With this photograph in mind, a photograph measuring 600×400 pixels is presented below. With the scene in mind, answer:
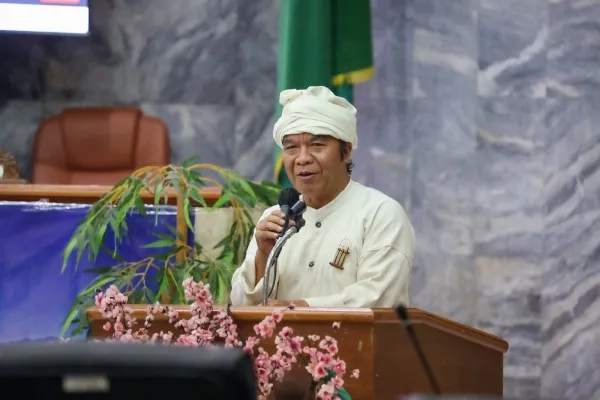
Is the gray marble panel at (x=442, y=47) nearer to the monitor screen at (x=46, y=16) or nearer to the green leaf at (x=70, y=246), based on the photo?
the monitor screen at (x=46, y=16)

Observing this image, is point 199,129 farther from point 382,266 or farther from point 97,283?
point 382,266

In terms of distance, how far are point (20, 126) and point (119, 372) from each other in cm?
502

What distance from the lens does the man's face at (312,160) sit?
2.96 metres

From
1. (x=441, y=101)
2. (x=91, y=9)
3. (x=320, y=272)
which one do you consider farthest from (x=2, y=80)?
(x=320, y=272)

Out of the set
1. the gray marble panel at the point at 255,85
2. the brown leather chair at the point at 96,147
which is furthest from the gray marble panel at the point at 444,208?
the brown leather chair at the point at 96,147

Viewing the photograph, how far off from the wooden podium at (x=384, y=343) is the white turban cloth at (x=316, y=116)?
79 centimetres

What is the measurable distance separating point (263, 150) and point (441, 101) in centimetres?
121

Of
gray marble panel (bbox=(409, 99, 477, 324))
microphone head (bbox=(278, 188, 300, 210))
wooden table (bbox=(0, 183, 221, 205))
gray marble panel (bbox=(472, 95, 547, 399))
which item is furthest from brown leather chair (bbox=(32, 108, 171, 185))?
microphone head (bbox=(278, 188, 300, 210))

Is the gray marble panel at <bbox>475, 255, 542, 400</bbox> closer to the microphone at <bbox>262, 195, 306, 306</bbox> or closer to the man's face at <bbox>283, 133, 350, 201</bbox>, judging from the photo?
the man's face at <bbox>283, 133, 350, 201</bbox>

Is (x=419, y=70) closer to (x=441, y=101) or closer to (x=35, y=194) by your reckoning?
(x=441, y=101)

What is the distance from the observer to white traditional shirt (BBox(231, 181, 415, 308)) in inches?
111

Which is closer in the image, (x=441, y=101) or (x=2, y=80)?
(x=441, y=101)

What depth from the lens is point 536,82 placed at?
189 inches

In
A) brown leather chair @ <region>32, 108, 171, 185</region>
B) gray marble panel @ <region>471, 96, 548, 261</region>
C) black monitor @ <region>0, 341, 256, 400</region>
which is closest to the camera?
black monitor @ <region>0, 341, 256, 400</region>
